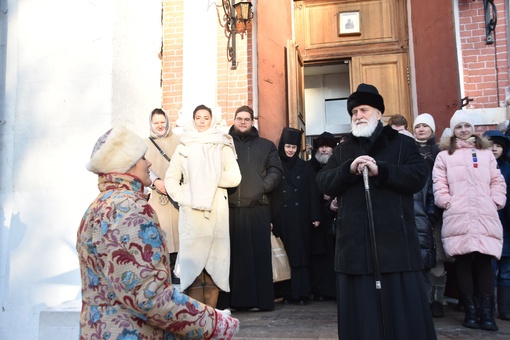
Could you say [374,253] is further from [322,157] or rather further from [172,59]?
[172,59]

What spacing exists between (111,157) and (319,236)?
3628 mm

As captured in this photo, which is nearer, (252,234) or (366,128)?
(366,128)

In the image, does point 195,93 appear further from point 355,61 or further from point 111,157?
point 111,157

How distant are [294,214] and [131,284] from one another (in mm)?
3589

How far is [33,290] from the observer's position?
3.21 metres

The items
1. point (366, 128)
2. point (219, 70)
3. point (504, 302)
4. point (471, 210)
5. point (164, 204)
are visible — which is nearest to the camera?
point (366, 128)

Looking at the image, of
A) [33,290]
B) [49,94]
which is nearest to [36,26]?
[49,94]

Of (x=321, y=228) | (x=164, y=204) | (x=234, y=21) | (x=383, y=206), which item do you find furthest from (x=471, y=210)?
(x=234, y=21)

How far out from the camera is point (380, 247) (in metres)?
2.88

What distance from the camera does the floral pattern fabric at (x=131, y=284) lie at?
5.80 ft

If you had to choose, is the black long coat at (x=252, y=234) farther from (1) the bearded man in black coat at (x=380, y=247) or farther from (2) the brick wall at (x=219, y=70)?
(1) the bearded man in black coat at (x=380, y=247)

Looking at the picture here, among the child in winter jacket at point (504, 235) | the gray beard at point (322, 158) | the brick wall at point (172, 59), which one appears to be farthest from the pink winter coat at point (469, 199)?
the brick wall at point (172, 59)

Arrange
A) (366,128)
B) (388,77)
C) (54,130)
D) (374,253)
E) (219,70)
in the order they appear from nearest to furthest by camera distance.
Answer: (374,253), (366,128), (54,130), (219,70), (388,77)

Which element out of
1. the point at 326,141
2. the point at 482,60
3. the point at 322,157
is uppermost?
the point at 482,60
